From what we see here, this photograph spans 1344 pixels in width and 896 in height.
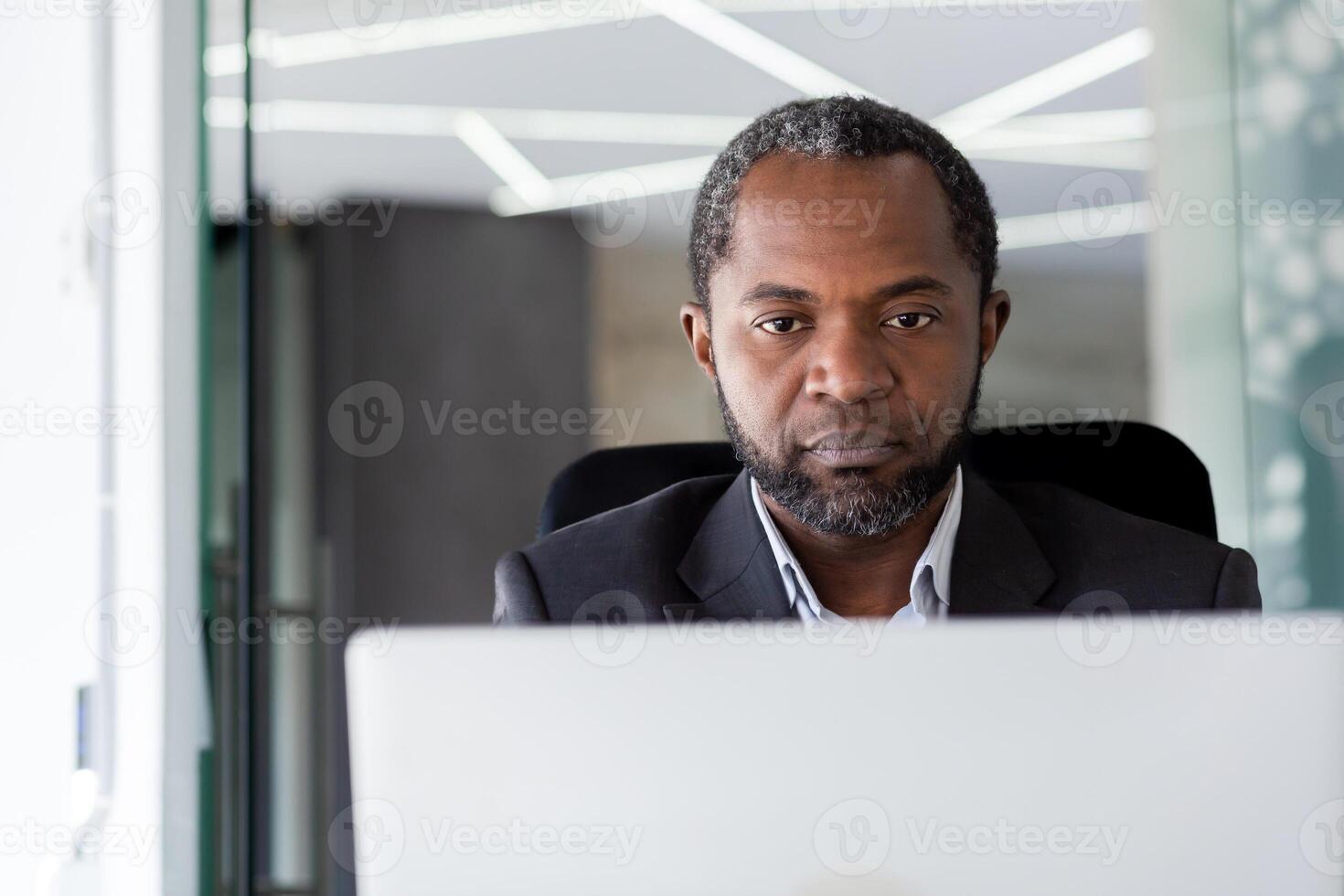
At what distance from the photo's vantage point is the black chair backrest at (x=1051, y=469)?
148 centimetres

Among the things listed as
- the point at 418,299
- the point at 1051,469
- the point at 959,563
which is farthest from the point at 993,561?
the point at 418,299

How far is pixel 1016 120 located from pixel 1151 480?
102cm

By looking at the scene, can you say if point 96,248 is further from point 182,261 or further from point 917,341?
point 917,341

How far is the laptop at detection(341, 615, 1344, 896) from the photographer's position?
0.64 meters

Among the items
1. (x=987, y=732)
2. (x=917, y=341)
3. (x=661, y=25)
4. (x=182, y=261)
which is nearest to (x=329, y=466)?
(x=182, y=261)

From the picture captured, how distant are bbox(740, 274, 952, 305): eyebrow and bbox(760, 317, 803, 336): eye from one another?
3cm

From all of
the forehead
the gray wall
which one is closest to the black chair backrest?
the forehead

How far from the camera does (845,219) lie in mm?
1493

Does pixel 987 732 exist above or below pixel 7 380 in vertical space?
below

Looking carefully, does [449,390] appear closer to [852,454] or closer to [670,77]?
[670,77]

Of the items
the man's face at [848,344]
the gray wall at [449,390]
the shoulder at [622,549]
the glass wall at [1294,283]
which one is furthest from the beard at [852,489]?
the gray wall at [449,390]

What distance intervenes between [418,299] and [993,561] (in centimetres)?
162

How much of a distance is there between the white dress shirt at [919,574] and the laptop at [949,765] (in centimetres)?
81

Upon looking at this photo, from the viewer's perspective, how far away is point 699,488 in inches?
61.3
